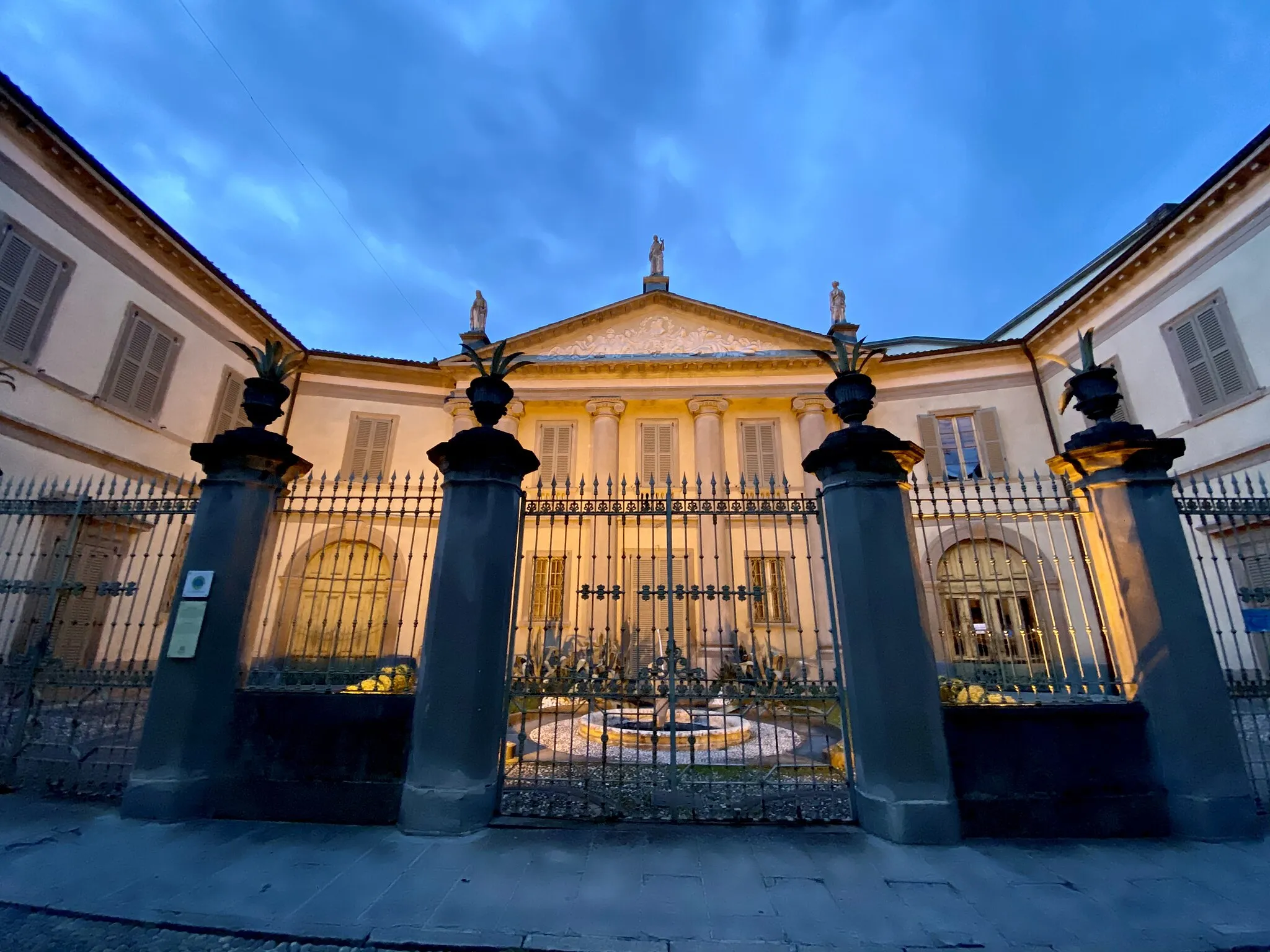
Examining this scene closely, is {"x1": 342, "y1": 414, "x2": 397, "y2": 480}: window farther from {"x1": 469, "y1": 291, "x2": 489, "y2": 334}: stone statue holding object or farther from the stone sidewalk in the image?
the stone sidewalk

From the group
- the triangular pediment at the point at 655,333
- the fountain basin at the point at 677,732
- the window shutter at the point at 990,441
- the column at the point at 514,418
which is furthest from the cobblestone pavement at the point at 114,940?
the window shutter at the point at 990,441

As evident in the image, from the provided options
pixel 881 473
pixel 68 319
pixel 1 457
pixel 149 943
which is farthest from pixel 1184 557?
pixel 68 319

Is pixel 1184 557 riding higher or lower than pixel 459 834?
higher

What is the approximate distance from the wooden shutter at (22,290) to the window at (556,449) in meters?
10.7

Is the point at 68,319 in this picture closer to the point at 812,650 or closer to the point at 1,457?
the point at 1,457

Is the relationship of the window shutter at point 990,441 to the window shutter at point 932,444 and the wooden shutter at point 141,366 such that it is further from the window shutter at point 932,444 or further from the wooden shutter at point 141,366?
the wooden shutter at point 141,366

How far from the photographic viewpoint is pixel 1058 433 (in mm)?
14914

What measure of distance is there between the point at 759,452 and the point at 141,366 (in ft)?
49.7

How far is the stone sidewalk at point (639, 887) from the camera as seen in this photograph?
3020 mm

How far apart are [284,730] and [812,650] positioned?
11972 mm

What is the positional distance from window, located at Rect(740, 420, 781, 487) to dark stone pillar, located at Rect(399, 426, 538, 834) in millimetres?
11979

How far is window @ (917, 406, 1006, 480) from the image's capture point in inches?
609

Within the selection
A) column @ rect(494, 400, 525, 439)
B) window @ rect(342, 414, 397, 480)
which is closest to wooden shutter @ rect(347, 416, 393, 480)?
window @ rect(342, 414, 397, 480)

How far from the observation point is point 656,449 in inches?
677
